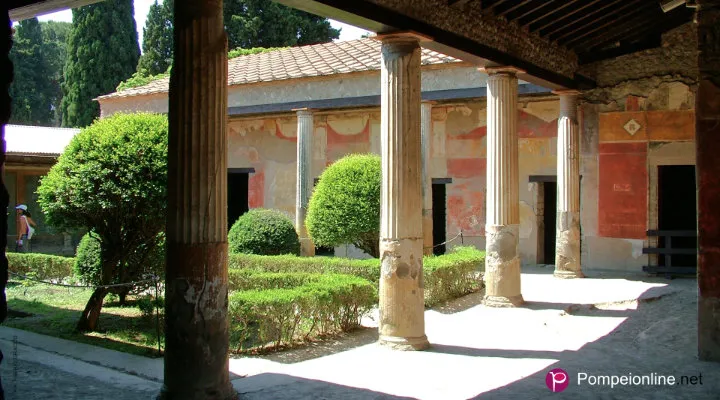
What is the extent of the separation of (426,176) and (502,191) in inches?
203

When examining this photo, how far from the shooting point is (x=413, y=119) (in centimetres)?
660

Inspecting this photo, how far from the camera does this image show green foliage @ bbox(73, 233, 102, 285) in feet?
32.8

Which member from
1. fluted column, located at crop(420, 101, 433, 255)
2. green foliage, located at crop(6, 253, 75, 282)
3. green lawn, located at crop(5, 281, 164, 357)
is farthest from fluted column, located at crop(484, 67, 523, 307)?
green foliage, located at crop(6, 253, 75, 282)

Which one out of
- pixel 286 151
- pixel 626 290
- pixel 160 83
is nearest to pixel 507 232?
pixel 626 290

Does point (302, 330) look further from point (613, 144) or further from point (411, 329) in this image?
point (613, 144)

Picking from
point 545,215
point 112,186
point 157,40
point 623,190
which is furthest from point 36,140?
point 623,190

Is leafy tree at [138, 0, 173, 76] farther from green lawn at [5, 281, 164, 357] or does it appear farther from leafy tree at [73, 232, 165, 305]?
leafy tree at [73, 232, 165, 305]

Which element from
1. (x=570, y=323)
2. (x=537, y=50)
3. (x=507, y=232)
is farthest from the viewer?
(x=537, y=50)

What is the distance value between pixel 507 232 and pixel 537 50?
2626mm

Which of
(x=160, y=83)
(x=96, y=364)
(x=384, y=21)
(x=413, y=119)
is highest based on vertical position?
(x=160, y=83)

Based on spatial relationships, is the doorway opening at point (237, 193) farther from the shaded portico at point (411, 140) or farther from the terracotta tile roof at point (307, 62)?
the shaded portico at point (411, 140)

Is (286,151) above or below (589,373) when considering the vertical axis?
above

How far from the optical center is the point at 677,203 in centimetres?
1268

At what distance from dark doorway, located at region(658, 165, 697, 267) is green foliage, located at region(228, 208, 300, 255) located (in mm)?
6697
